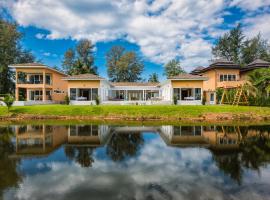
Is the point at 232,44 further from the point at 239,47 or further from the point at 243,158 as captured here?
the point at 243,158

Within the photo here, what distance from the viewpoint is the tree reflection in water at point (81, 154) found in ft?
28.5

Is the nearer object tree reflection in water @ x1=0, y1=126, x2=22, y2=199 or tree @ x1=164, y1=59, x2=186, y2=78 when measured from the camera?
tree reflection in water @ x1=0, y1=126, x2=22, y2=199

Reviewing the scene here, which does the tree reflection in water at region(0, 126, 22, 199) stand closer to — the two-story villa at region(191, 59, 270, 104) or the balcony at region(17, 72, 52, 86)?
the balcony at region(17, 72, 52, 86)

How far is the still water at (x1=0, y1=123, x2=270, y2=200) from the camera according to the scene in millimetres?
6016

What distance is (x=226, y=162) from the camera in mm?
8578

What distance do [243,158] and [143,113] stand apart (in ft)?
51.0

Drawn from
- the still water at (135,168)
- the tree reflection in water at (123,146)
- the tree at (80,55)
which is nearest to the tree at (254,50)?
the tree at (80,55)

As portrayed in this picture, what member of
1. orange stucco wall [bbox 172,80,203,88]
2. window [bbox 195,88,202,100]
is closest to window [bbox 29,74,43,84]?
orange stucco wall [bbox 172,80,203,88]

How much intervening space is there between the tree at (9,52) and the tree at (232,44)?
44.2 m

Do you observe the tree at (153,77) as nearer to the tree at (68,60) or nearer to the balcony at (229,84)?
the tree at (68,60)

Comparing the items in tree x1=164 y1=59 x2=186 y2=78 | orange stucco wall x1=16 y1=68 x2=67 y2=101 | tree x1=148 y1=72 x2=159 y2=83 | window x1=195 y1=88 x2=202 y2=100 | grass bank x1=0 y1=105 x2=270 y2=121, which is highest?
tree x1=164 y1=59 x2=186 y2=78

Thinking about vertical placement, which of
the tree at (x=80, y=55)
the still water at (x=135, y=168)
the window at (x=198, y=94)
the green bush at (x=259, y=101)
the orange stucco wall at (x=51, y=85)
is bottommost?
the still water at (x=135, y=168)

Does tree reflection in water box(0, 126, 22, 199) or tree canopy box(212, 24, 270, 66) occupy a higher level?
tree canopy box(212, 24, 270, 66)

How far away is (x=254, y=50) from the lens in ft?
175
